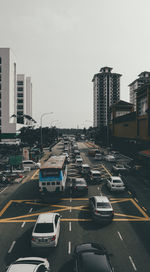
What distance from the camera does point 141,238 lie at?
42.2ft

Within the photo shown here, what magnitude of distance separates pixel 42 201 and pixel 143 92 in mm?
30741

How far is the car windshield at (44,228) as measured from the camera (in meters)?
11.7

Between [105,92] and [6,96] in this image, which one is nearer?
[6,96]

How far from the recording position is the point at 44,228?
38.9 feet

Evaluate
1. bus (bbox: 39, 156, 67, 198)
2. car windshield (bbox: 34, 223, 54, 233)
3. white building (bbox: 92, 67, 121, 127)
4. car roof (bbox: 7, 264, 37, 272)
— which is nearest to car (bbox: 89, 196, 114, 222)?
car windshield (bbox: 34, 223, 54, 233)

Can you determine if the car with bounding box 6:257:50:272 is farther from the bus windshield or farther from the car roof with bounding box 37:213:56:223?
the bus windshield

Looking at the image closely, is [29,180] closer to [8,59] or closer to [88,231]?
[88,231]

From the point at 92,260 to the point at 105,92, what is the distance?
17211 cm

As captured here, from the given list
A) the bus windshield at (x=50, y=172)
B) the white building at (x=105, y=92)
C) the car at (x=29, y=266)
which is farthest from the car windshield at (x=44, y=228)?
the white building at (x=105, y=92)

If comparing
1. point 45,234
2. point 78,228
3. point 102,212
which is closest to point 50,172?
point 78,228

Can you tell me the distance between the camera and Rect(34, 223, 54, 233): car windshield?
11.7 metres

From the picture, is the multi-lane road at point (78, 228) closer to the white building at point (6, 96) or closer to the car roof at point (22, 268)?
the car roof at point (22, 268)

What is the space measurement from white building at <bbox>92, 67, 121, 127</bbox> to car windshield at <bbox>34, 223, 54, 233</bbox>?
161351 millimetres

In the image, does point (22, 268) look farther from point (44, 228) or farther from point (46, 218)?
point (46, 218)
